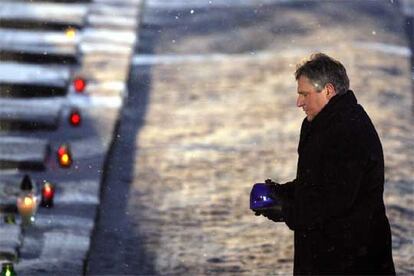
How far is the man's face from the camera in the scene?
6.00 meters

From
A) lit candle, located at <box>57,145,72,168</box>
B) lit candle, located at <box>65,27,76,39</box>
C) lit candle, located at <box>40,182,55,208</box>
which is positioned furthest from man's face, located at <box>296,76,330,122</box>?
lit candle, located at <box>65,27,76,39</box>

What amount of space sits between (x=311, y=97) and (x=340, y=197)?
0.45 meters

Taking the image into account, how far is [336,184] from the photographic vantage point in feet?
19.4

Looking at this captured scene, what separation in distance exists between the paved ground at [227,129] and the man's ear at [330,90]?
4052 millimetres

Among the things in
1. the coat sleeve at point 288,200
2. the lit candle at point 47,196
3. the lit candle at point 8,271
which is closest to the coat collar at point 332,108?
the coat sleeve at point 288,200

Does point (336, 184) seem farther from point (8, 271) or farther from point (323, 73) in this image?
point (8, 271)

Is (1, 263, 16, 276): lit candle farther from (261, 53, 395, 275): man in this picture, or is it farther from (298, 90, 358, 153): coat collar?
(298, 90, 358, 153): coat collar

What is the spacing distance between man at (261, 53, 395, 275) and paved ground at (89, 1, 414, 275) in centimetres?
381

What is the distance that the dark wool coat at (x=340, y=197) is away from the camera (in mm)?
5926

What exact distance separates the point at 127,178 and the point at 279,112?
2319 millimetres

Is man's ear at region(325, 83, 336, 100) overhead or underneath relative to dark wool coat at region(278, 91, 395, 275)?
overhead

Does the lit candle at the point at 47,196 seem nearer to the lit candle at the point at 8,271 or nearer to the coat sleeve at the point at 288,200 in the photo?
the lit candle at the point at 8,271

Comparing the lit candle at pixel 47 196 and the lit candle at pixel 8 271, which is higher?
the lit candle at pixel 47 196

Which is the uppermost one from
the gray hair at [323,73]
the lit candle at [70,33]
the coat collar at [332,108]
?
the lit candle at [70,33]
